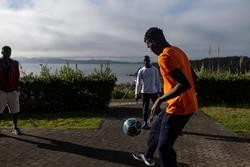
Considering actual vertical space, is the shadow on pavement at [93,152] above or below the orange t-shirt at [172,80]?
below

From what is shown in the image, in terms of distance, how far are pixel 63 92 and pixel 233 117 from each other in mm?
5137

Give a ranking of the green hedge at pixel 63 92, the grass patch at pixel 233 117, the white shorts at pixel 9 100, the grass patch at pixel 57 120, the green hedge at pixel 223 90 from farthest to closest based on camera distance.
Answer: the green hedge at pixel 223 90 < the green hedge at pixel 63 92 < the grass patch at pixel 57 120 < the grass patch at pixel 233 117 < the white shorts at pixel 9 100

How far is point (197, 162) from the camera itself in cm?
855

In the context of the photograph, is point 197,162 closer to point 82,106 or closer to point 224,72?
point 82,106

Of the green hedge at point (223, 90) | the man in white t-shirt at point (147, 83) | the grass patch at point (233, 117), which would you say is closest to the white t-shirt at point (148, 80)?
the man in white t-shirt at point (147, 83)

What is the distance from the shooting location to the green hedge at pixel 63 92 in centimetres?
1548

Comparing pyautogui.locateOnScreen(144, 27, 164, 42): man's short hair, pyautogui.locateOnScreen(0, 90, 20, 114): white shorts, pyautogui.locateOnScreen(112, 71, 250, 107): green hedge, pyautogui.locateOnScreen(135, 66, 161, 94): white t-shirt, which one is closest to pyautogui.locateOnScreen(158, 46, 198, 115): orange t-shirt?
pyautogui.locateOnScreen(144, 27, 164, 42): man's short hair

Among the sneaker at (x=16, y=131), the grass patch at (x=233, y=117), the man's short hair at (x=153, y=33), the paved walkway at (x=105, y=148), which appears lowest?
the grass patch at (x=233, y=117)

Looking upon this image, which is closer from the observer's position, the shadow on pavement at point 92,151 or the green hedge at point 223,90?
the shadow on pavement at point 92,151

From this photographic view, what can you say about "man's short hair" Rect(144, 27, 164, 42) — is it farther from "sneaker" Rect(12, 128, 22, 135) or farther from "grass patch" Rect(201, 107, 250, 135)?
"grass patch" Rect(201, 107, 250, 135)

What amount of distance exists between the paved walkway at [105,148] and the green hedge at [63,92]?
3.30 metres

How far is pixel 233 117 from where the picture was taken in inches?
565

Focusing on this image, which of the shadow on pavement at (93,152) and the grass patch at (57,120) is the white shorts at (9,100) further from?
the grass patch at (57,120)

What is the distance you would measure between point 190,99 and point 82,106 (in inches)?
379
